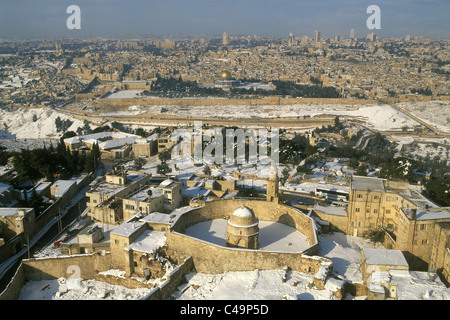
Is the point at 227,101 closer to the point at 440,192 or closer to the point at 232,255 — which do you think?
the point at 440,192

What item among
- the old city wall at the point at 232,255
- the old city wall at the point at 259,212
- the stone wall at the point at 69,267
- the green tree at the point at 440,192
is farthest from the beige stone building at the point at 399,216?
the stone wall at the point at 69,267

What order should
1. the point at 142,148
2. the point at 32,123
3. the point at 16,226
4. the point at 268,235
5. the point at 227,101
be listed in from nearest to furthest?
the point at 268,235, the point at 16,226, the point at 142,148, the point at 32,123, the point at 227,101

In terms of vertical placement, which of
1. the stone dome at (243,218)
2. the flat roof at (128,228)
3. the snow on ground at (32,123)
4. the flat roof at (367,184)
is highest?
the flat roof at (367,184)

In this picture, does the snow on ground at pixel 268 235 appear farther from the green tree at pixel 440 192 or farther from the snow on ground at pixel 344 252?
the green tree at pixel 440 192

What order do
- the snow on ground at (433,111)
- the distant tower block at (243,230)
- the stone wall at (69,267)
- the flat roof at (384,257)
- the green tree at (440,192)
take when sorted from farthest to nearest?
the snow on ground at (433,111)
the green tree at (440,192)
the stone wall at (69,267)
the distant tower block at (243,230)
the flat roof at (384,257)

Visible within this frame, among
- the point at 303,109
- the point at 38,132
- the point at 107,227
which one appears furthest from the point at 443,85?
the point at 107,227

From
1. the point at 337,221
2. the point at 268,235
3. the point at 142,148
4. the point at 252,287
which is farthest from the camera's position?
the point at 142,148

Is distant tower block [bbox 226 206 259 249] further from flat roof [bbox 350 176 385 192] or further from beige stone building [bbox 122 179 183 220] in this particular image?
beige stone building [bbox 122 179 183 220]

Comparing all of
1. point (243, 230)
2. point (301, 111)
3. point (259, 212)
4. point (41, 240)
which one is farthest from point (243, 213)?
point (301, 111)
